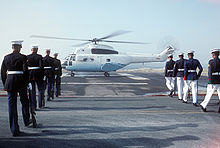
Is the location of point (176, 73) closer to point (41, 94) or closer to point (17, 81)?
point (41, 94)

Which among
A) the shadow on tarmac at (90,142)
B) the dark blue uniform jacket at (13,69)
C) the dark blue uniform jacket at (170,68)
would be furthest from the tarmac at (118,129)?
the dark blue uniform jacket at (170,68)

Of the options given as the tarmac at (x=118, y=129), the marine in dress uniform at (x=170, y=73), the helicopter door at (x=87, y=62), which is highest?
the helicopter door at (x=87, y=62)

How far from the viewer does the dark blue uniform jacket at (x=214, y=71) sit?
21.7 ft

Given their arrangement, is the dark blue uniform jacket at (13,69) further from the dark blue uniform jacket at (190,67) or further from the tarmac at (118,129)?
the dark blue uniform jacket at (190,67)

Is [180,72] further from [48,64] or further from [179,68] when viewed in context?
[48,64]

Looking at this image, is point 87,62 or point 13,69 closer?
point 13,69

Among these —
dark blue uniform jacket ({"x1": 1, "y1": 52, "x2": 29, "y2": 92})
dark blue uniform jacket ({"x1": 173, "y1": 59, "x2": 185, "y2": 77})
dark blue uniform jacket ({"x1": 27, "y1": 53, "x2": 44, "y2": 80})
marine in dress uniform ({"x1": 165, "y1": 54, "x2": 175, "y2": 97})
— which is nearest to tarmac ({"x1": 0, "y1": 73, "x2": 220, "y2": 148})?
dark blue uniform jacket ({"x1": 1, "y1": 52, "x2": 29, "y2": 92})

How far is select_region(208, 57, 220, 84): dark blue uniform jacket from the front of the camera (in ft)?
21.7

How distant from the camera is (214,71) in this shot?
6.70 m

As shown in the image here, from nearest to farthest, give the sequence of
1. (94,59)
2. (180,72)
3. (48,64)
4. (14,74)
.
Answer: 1. (14,74)
2. (48,64)
3. (180,72)
4. (94,59)

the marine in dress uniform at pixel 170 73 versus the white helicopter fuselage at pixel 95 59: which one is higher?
the white helicopter fuselage at pixel 95 59

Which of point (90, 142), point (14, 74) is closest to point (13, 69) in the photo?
point (14, 74)

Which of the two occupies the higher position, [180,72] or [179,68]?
[179,68]

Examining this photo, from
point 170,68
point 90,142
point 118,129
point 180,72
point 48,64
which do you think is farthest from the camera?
point 170,68
